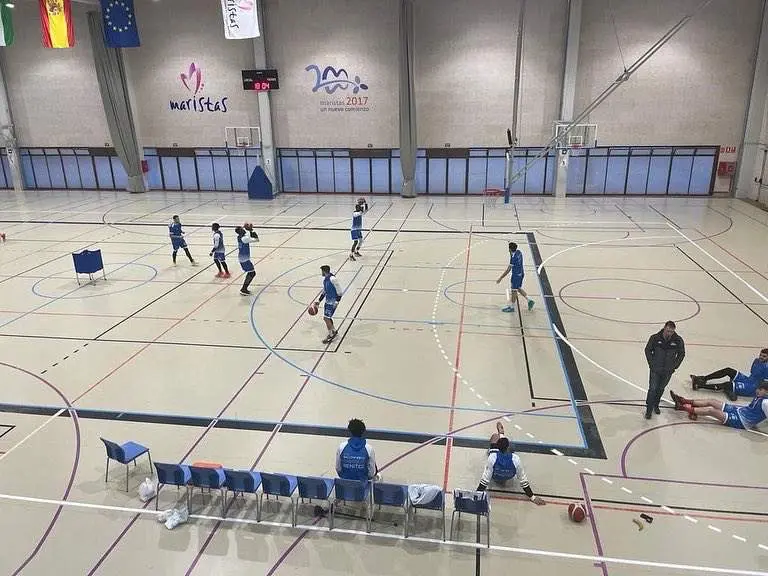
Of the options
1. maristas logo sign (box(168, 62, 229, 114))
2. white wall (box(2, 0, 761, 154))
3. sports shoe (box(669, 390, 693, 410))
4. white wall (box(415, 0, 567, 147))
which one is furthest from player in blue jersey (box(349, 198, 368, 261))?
maristas logo sign (box(168, 62, 229, 114))

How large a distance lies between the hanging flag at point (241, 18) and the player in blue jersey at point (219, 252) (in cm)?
862

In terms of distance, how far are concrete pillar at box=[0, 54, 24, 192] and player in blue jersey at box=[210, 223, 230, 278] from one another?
1079 inches

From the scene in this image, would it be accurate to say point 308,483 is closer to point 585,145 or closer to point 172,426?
point 172,426

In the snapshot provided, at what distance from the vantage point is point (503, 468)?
7.71 m

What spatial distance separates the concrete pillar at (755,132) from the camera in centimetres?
2842

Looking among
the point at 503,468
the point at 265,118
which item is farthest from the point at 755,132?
the point at 503,468

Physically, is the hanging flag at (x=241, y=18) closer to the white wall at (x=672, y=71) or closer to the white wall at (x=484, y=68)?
the white wall at (x=484, y=68)

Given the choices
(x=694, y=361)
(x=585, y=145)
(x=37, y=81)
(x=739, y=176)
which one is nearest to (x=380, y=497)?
(x=694, y=361)

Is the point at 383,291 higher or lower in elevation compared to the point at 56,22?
lower

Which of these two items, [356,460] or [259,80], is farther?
[259,80]

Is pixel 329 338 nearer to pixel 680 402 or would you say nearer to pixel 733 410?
pixel 680 402

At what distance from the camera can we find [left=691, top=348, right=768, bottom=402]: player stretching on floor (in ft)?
32.5

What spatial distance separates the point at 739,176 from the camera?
3070cm

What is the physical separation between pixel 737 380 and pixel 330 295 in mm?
8152
